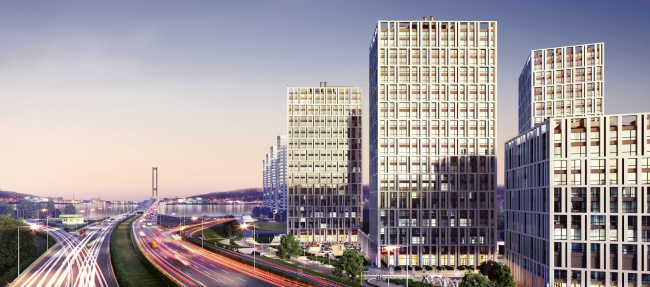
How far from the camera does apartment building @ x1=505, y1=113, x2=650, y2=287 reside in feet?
261

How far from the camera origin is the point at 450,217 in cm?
11794

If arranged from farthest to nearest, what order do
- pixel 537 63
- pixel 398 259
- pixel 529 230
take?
pixel 537 63 < pixel 398 259 < pixel 529 230

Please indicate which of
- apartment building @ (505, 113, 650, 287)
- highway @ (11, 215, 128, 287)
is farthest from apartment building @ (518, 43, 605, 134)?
highway @ (11, 215, 128, 287)

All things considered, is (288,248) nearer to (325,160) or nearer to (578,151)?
(578,151)

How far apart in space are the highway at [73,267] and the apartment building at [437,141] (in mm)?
60669

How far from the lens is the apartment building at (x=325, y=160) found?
18088 cm

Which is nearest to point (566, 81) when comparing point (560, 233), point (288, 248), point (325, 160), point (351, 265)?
point (560, 233)

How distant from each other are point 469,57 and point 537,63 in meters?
36.5

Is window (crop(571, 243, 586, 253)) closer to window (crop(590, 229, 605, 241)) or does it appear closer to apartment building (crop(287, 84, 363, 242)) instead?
window (crop(590, 229, 605, 241))

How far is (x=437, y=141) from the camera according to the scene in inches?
4690

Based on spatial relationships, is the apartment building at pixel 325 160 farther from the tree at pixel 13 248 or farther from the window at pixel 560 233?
the window at pixel 560 233

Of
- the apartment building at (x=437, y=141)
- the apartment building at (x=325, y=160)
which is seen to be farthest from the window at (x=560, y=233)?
the apartment building at (x=325, y=160)

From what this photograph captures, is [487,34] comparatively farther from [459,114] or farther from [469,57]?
[459,114]

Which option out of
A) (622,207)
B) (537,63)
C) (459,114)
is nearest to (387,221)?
(459,114)
